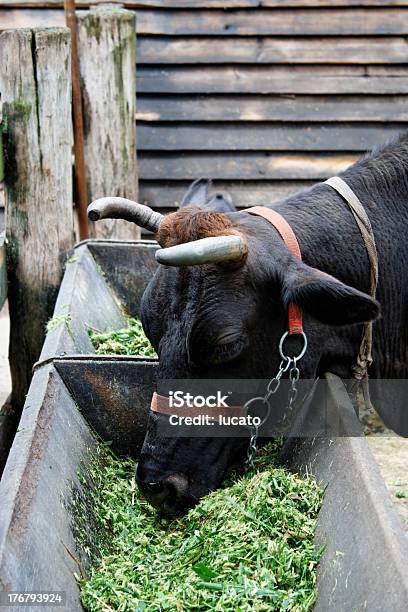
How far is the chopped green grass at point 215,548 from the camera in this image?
105 inches

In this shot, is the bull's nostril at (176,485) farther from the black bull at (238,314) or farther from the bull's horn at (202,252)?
the bull's horn at (202,252)

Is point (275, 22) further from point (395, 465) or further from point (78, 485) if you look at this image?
point (78, 485)

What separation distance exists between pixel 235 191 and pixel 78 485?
5282 mm

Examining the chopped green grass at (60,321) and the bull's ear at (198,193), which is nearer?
the chopped green grass at (60,321)

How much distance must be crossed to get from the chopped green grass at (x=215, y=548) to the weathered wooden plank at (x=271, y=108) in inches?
200

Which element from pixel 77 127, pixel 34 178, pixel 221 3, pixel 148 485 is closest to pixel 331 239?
pixel 148 485

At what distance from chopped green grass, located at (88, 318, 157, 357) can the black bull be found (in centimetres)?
103

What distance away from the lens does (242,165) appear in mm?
8008

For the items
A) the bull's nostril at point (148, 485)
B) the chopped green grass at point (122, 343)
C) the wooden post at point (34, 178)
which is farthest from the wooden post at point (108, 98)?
the bull's nostril at point (148, 485)

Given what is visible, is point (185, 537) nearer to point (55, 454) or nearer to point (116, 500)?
point (116, 500)

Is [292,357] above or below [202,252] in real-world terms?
below

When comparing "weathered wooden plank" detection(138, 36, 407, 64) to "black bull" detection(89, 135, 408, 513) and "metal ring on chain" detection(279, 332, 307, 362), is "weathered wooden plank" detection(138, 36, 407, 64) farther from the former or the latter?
"metal ring on chain" detection(279, 332, 307, 362)

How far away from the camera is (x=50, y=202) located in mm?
5043

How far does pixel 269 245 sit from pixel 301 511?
1.02m
